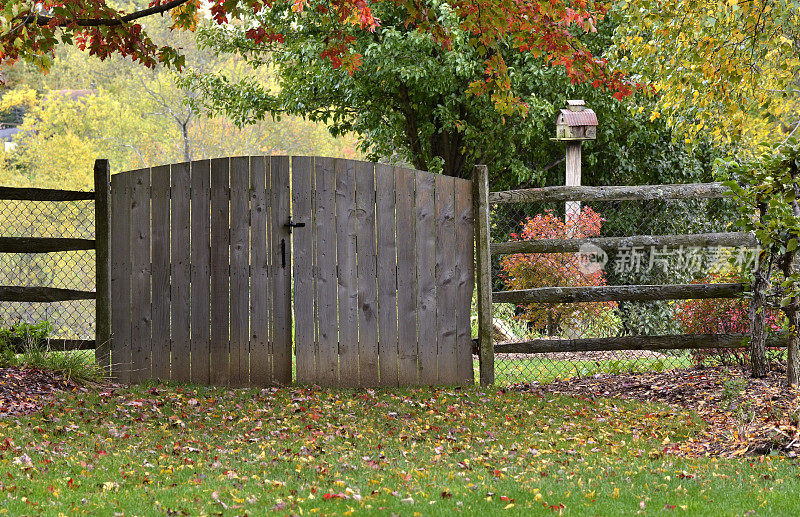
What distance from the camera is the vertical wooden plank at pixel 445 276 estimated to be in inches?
264

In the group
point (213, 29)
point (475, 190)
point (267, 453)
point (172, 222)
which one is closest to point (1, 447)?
point (267, 453)

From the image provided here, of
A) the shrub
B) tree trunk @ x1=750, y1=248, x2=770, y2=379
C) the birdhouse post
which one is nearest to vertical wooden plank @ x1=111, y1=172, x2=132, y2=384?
the shrub

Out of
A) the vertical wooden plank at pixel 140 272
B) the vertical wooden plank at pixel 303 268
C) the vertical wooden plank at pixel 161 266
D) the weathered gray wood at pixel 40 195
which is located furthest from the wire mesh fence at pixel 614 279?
the weathered gray wood at pixel 40 195

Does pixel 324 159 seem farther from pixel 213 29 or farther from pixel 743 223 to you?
pixel 213 29

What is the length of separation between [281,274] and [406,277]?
104 centimetres

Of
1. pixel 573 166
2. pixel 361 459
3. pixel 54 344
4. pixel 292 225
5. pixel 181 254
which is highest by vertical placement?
pixel 573 166

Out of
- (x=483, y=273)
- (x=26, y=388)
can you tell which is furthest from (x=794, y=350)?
(x=26, y=388)

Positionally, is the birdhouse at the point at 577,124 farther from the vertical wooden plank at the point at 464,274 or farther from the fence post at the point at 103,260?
the fence post at the point at 103,260

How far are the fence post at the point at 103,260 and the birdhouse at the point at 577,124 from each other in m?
6.17

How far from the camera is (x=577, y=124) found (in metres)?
10.4

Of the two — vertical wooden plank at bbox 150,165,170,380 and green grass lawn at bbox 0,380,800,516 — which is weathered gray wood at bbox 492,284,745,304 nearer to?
green grass lawn at bbox 0,380,800,516

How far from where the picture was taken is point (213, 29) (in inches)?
531

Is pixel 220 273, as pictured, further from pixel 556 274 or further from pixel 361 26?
pixel 556 274

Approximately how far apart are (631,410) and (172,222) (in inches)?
155
